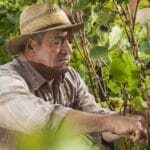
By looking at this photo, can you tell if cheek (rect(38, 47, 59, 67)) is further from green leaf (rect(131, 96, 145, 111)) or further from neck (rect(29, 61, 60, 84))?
green leaf (rect(131, 96, 145, 111))

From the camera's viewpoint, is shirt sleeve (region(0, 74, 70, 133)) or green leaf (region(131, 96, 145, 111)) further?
shirt sleeve (region(0, 74, 70, 133))

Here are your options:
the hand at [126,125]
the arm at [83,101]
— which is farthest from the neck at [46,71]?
the hand at [126,125]

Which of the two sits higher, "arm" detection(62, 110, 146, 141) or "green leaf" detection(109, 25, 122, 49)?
"green leaf" detection(109, 25, 122, 49)

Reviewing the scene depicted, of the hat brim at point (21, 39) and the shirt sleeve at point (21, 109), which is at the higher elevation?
the hat brim at point (21, 39)

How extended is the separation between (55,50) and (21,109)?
19.2 inches

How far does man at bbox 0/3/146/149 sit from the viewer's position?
1.76 metres

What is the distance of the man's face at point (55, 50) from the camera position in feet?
7.04

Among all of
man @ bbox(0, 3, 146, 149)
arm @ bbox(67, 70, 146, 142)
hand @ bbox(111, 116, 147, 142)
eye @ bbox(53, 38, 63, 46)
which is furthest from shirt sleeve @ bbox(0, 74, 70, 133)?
arm @ bbox(67, 70, 146, 142)

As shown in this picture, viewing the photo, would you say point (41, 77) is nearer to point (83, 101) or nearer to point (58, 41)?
point (58, 41)

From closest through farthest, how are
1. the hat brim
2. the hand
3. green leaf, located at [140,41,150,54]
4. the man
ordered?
the hand, green leaf, located at [140,41,150,54], the man, the hat brim

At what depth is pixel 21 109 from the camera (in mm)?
1771

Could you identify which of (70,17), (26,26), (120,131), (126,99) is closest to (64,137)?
(120,131)

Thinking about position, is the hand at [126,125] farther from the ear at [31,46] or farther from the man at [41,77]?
the ear at [31,46]

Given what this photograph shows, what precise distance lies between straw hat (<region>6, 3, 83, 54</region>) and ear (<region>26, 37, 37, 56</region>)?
3cm
